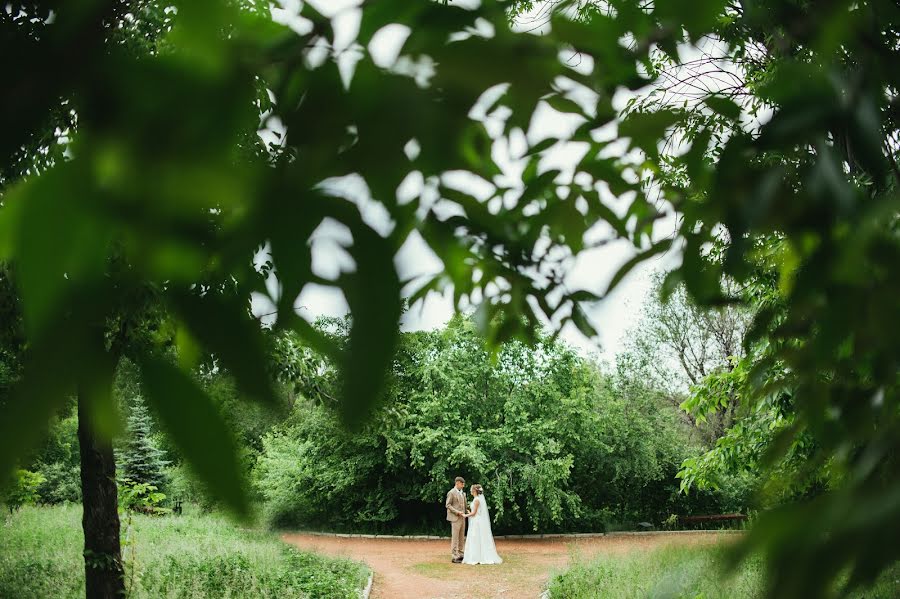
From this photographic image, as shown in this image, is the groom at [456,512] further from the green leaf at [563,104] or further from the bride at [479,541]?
the green leaf at [563,104]

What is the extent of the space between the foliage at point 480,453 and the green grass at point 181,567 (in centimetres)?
235

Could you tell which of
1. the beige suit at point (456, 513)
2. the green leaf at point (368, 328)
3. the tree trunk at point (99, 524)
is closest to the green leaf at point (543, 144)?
the green leaf at point (368, 328)

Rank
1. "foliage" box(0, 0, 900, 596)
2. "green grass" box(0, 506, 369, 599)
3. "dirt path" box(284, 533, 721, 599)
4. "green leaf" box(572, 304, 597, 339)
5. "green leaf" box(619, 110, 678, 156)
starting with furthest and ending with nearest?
"dirt path" box(284, 533, 721, 599) < "green grass" box(0, 506, 369, 599) < "green leaf" box(572, 304, 597, 339) < "green leaf" box(619, 110, 678, 156) < "foliage" box(0, 0, 900, 596)

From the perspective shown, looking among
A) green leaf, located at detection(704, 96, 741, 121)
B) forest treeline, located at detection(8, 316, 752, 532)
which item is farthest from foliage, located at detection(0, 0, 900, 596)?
forest treeline, located at detection(8, 316, 752, 532)

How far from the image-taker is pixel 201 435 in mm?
368

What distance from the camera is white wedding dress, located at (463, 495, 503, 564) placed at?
10.5 meters

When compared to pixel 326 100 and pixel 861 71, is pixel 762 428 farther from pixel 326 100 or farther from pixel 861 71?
pixel 326 100

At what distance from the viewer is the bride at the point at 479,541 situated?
10.5 metres

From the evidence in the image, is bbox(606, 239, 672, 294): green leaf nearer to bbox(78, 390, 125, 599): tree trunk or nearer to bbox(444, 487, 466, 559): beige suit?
bbox(78, 390, 125, 599): tree trunk

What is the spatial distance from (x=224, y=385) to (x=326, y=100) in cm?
22

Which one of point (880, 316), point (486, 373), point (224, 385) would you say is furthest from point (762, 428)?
point (486, 373)

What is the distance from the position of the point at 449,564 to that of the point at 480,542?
57 cm

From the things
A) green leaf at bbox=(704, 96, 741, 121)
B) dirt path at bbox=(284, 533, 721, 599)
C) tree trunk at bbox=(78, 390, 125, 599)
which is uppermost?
green leaf at bbox=(704, 96, 741, 121)

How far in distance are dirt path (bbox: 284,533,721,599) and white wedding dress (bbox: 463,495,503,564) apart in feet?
0.73
